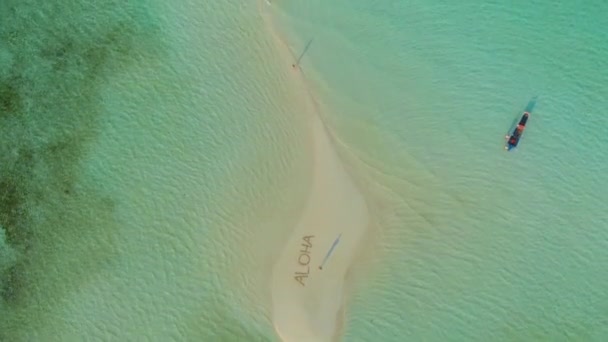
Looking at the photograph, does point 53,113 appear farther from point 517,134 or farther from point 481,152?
point 517,134

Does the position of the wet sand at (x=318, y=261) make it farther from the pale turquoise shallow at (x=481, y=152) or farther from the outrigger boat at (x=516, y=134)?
the outrigger boat at (x=516, y=134)

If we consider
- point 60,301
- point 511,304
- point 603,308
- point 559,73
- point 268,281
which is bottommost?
point 60,301

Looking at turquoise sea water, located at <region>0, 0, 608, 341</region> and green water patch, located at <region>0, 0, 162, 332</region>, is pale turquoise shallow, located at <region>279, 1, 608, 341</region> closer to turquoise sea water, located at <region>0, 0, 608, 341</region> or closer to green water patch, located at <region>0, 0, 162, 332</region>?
turquoise sea water, located at <region>0, 0, 608, 341</region>

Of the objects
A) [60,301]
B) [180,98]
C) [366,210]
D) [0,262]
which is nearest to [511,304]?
[366,210]

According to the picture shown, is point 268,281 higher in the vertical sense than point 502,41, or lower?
lower

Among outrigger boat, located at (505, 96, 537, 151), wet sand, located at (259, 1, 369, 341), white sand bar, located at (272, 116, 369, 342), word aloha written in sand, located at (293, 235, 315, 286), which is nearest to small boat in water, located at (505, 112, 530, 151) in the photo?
outrigger boat, located at (505, 96, 537, 151)

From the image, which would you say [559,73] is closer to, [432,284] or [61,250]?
[432,284]

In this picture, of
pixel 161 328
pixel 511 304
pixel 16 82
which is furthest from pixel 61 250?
pixel 511 304

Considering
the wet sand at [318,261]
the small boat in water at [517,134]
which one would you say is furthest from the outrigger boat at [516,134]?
the wet sand at [318,261]
